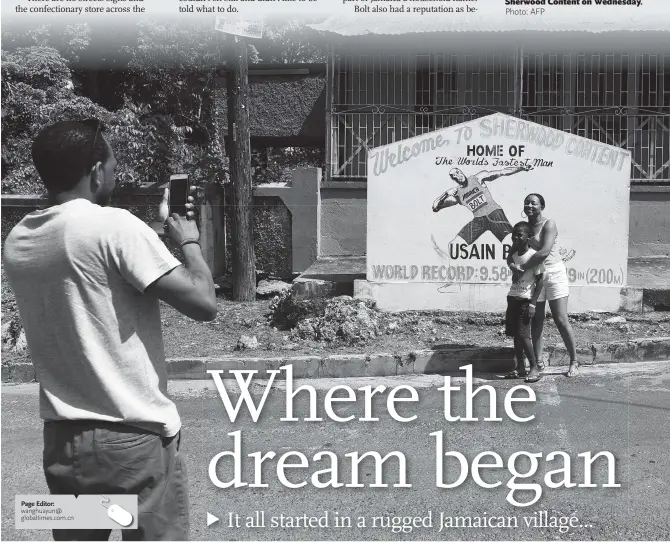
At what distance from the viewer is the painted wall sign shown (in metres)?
8.18

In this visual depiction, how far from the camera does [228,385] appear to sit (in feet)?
21.4

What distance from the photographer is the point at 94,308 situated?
6.54 ft

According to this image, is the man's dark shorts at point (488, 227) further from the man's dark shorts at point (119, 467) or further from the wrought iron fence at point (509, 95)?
the man's dark shorts at point (119, 467)

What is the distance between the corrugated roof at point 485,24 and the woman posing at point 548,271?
15.7 feet

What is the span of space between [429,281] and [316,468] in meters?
4.25

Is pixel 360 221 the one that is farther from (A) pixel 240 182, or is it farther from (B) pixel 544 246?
(B) pixel 544 246

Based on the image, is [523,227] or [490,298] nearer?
[523,227]

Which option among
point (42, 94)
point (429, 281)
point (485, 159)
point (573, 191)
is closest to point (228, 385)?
point (429, 281)

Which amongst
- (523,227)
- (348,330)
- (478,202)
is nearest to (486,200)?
(478,202)

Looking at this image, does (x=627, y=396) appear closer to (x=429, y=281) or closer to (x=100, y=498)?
(x=429, y=281)

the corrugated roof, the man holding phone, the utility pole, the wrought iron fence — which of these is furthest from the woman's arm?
the wrought iron fence

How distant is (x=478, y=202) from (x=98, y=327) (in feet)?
21.7

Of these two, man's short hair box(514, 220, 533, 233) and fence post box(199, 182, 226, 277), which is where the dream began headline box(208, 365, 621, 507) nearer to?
man's short hair box(514, 220, 533, 233)

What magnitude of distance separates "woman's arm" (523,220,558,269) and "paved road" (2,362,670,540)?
960 mm
